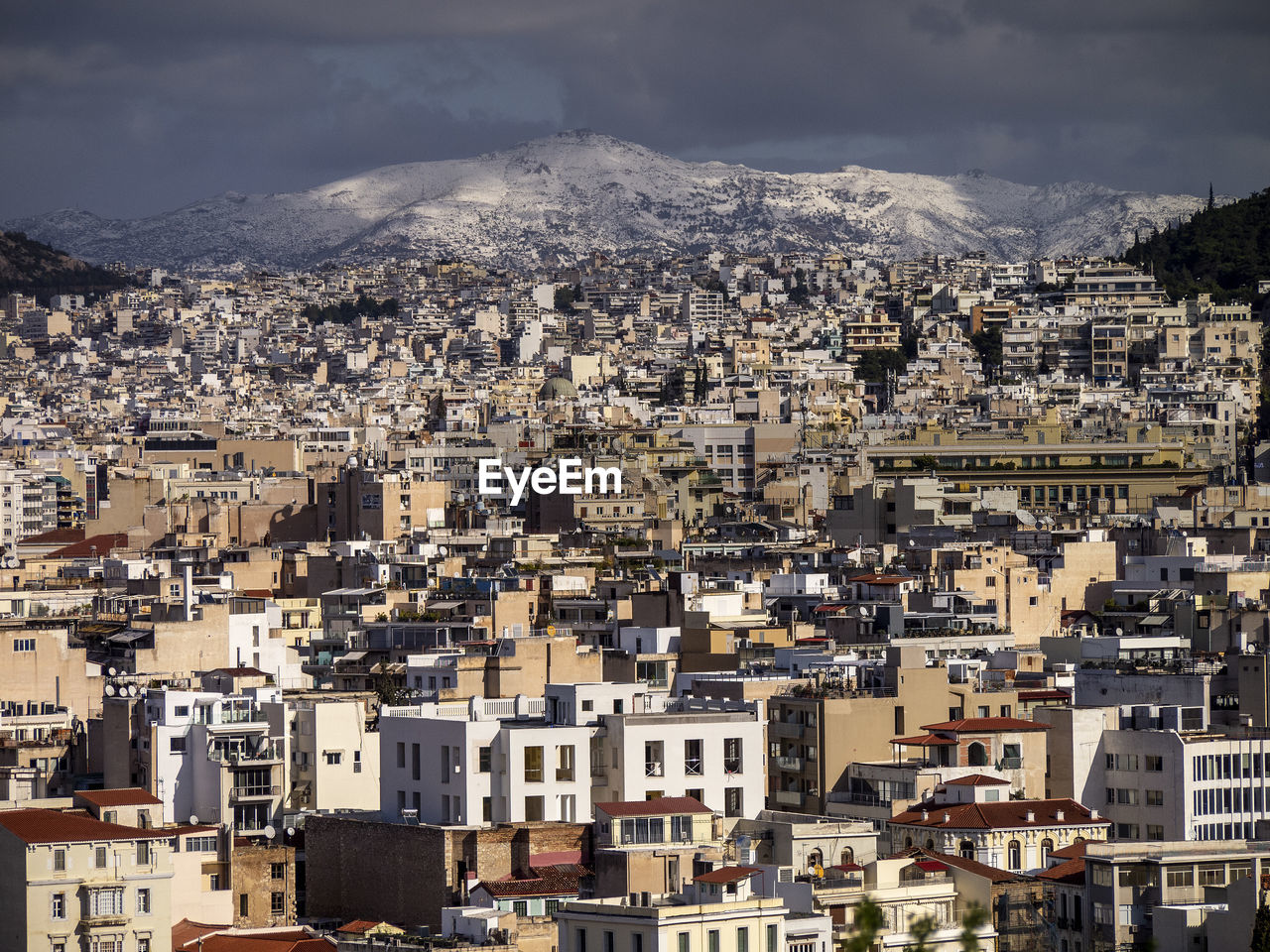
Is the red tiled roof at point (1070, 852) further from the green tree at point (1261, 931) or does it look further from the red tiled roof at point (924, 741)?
the green tree at point (1261, 931)

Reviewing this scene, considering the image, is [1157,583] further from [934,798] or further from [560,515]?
[560,515]

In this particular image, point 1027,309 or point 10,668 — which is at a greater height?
point 1027,309

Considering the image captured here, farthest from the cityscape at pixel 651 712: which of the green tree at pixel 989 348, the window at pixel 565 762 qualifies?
the green tree at pixel 989 348

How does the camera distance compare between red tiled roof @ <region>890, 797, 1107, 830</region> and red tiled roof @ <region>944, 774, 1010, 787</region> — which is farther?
red tiled roof @ <region>944, 774, 1010, 787</region>

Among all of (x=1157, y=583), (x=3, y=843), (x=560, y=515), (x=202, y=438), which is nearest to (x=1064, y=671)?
(x=1157, y=583)

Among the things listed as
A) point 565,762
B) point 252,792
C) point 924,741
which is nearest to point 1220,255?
point 924,741

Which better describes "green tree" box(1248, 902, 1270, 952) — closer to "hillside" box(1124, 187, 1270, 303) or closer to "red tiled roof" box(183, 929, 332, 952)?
"red tiled roof" box(183, 929, 332, 952)

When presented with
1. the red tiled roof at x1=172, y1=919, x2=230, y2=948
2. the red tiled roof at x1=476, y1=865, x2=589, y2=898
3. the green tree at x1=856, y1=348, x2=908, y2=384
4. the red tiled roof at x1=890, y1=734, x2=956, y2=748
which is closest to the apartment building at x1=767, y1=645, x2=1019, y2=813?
the red tiled roof at x1=890, y1=734, x2=956, y2=748
